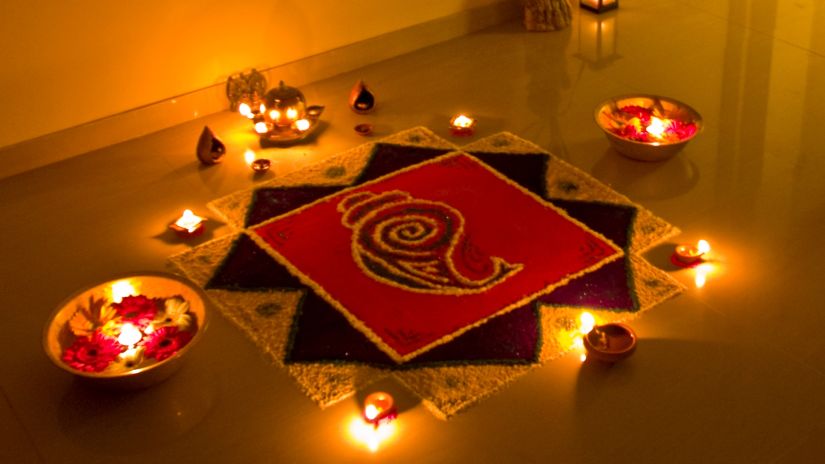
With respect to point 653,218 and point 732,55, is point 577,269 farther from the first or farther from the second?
point 732,55

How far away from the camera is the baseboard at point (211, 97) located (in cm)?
344

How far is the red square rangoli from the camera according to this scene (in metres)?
2.64

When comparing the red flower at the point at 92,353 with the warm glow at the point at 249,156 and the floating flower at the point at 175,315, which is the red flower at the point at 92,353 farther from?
the warm glow at the point at 249,156

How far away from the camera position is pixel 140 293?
2619 mm

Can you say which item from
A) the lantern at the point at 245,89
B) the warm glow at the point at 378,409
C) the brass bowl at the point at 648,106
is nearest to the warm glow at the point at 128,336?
the warm glow at the point at 378,409

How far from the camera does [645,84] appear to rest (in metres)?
3.80

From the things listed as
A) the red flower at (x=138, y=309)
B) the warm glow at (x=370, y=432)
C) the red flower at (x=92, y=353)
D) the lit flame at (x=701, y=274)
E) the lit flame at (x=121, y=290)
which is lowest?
the warm glow at (x=370, y=432)

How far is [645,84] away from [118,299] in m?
2.27

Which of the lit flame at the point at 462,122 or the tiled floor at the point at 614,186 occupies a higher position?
the lit flame at the point at 462,122

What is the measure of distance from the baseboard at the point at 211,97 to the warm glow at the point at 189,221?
72 centimetres

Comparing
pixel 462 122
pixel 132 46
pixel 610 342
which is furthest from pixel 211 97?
pixel 610 342

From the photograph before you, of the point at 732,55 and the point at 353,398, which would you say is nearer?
the point at 353,398

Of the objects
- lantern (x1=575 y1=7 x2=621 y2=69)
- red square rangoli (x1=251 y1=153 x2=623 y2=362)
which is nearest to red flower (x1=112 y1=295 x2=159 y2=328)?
red square rangoli (x1=251 y1=153 x2=623 y2=362)

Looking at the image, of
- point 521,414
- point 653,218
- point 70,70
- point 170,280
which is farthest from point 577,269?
point 70,70
